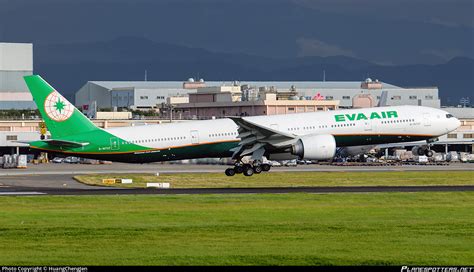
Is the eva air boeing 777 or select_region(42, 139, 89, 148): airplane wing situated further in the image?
the eva air boeing 777

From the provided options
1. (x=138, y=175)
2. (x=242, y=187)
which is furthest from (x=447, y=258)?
(x=138, y=175)

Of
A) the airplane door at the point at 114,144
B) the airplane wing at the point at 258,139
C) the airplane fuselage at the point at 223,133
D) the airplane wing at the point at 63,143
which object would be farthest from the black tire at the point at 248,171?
the airplane wing at the point at 63,143

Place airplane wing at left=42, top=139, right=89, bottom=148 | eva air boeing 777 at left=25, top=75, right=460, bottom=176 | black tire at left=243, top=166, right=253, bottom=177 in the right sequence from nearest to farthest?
1. airplane wing at left=42, top=139, right=89, bottom=148
2. eva air boeing 777 at left=25, top=75, right=460, bottom=176
3. black tire at left=243, top=166, right=253, bottom=177

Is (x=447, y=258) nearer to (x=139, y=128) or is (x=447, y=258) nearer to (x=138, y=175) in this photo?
(x=139, y=128)

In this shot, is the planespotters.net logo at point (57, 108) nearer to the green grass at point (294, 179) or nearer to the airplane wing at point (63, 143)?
the airplane wing at point (63, 143)

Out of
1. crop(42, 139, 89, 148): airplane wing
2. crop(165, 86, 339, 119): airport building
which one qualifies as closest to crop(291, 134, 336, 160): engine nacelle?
crop(42, 139, 89, 148): airplane wing

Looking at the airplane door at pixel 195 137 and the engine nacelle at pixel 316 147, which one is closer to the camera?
the engine nacelle at pixel 316 147

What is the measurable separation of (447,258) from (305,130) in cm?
4158

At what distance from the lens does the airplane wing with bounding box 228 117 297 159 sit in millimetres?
74188

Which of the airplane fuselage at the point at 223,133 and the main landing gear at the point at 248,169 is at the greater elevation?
the airplane fuselage at the point at 223,133

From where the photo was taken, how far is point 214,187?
6981 centimetres

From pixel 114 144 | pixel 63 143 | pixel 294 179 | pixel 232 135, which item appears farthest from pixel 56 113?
pixel 294 179

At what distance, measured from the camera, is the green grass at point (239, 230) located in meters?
35.3

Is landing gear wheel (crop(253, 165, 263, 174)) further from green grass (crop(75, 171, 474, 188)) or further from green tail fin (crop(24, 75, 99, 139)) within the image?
green tail fin (crop(24, 75, 99, 139))
